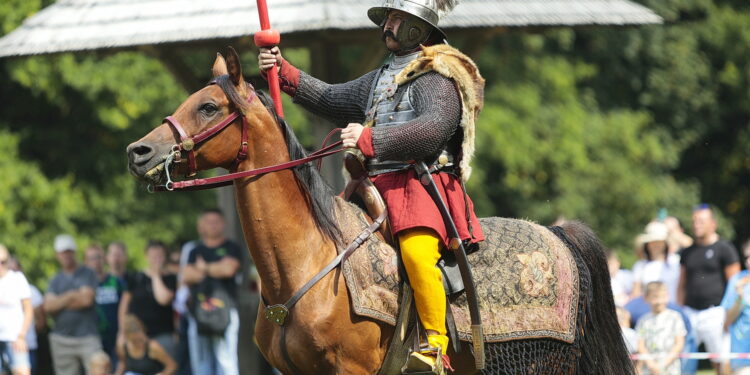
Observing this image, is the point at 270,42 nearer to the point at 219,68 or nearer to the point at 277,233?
the point at 219,68

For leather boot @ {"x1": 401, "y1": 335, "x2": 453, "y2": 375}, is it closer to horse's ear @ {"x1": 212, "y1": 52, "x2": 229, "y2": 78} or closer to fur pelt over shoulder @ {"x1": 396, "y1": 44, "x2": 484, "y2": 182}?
fur pelt over shoulder @ {"x1": 396, "y1": 44, "x2": 484, "y2": 182}

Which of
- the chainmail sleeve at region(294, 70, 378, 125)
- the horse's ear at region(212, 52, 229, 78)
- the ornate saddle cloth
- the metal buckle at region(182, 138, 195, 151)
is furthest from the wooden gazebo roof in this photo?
the metal buckle at region(182, 138, 195, 151)

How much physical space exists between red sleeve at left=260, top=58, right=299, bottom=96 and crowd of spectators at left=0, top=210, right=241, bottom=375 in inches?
183

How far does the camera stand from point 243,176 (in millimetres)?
5508

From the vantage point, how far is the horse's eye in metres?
5.43

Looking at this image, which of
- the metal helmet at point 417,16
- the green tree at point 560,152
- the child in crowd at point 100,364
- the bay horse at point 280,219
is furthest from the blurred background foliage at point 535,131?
the bay horse at point 280,219

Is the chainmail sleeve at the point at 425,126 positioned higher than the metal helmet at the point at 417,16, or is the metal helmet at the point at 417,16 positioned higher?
the metal helmet at the point at 417,16

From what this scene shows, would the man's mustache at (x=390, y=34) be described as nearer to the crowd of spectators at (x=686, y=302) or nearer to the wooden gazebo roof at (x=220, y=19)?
the wooden gazebo roof at (x=220, y=19)

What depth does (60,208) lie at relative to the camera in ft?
55.7

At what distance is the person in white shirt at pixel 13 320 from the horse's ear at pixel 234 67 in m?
6.32

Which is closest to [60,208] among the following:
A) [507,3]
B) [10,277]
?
[10,277]

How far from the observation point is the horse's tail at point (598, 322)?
21.6ft

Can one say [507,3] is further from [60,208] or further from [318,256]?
[60,208]

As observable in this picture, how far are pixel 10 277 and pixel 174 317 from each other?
5.34 feet
